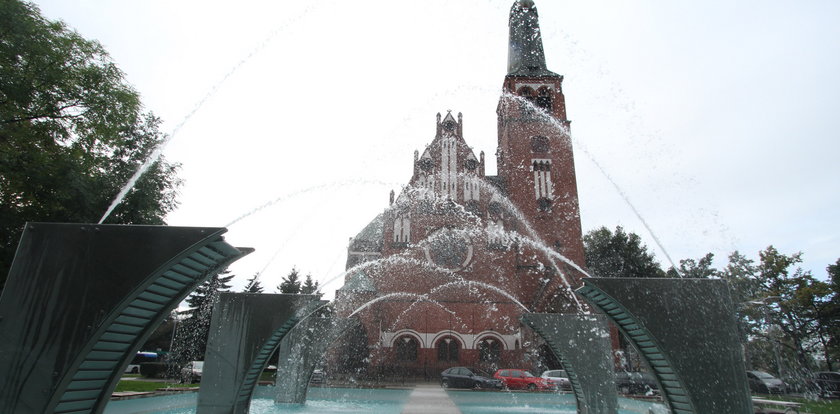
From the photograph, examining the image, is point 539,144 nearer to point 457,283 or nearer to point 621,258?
point 457,283

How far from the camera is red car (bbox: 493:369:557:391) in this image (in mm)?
20312

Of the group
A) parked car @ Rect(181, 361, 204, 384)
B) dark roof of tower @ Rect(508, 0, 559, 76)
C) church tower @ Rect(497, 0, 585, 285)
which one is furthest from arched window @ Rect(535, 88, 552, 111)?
parked car @ Rect(181, 361, 204, 384)

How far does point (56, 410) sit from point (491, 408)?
11226 mm

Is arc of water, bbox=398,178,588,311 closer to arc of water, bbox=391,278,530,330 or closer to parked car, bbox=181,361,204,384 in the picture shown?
arc of water, bbox=391,278,530,330

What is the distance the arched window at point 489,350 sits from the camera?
27062 mm

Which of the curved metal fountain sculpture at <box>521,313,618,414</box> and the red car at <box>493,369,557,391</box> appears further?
the red car at <box>493,369,557,391</box>

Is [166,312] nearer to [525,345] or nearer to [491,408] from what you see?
[491,408]

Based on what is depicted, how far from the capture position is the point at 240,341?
7.91 meters

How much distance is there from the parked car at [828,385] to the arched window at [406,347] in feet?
63.5

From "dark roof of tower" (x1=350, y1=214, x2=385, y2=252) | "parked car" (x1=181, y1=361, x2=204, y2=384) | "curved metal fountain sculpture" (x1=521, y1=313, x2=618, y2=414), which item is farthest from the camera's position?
"dark roof of tower" (x1=350, y1=214, x2=385, y2=252)

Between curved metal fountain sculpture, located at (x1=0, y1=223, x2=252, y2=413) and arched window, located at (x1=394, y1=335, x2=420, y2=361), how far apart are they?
79.8 feet

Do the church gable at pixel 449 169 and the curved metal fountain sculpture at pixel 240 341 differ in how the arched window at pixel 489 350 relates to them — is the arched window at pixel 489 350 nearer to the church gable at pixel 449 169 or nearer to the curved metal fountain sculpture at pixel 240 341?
the church gable at pixel 449 169

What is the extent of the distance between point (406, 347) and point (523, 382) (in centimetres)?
882

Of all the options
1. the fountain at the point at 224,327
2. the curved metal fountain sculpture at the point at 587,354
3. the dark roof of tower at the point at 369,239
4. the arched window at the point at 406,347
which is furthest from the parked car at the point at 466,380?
the dark roof of tower at the point at 369,239
